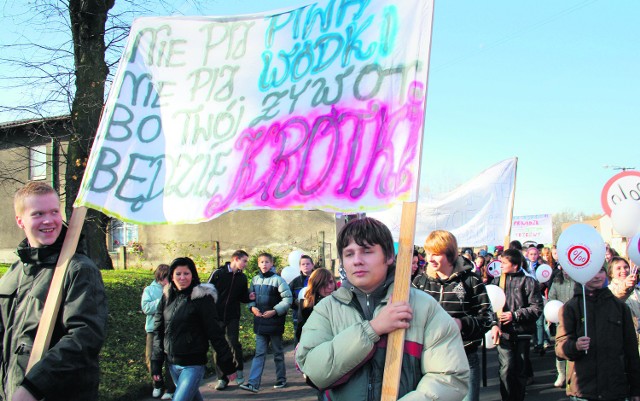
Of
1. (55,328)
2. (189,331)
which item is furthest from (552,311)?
(55,328)

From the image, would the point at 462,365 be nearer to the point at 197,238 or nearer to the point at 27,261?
the point at 27,261

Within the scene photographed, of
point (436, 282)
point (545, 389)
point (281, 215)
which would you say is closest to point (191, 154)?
point (436, 282)

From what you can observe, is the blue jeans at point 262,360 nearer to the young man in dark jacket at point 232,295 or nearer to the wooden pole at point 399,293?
the young man in dark jacket at point 232,295

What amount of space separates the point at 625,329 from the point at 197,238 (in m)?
23.1

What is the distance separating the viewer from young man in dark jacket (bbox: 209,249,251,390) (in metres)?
9.48

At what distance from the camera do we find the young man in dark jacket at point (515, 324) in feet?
23.6

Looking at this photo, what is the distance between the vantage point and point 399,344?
255cm

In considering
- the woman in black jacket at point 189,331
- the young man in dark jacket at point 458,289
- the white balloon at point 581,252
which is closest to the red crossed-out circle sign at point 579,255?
the white balloon at point 581,252

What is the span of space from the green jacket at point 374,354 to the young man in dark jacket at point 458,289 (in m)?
2.69

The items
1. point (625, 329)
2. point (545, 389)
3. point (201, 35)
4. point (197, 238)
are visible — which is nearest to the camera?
point (201, 35)

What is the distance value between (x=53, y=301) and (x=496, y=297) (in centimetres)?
556

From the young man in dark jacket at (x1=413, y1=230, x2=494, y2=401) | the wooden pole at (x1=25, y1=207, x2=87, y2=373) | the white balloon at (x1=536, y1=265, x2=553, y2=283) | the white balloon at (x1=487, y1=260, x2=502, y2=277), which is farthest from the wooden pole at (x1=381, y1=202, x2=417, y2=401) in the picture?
the white balloon at (x1=487, y1=260, x2=502, y2=277)

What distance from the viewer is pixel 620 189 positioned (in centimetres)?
914

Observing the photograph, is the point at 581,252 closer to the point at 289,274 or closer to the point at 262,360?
the point at 262,360
